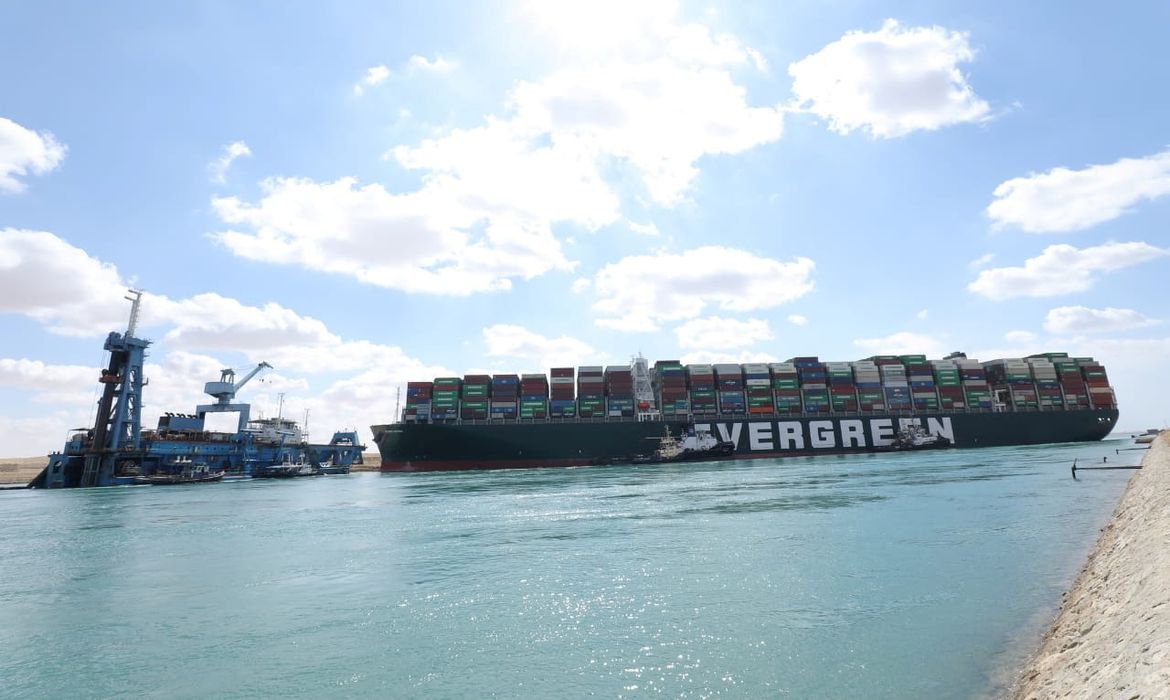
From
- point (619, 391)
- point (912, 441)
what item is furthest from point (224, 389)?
point (912, 441)

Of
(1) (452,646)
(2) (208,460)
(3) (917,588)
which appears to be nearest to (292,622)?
(1) (452,646)

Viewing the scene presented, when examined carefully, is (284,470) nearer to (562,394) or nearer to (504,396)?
(504,396)

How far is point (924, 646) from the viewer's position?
7.85m

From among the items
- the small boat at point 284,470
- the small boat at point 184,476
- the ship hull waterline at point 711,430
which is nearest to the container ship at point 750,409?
the ship hull waterline at point 711,430

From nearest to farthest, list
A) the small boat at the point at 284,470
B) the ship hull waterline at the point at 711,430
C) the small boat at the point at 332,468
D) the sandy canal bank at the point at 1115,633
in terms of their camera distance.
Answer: the sandy canal bank at the point at 1115,633 < the small boat at the point at 284,470 < the ship hull waterline at the point at 711,430 < the small boat at the point at 332,468

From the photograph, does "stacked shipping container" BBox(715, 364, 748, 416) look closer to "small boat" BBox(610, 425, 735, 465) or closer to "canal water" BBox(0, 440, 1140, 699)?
"small boat" BBox(610, 425, 735, 465)

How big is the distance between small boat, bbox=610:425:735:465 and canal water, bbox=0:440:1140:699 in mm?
46038

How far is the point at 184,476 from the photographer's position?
2288 inches

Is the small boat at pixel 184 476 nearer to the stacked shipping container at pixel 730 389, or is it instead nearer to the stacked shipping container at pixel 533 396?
the stacked shipping container at pixel 533 396

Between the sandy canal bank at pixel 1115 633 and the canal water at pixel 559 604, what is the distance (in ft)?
1.78

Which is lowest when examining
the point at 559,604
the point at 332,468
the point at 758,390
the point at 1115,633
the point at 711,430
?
the point at 559,604

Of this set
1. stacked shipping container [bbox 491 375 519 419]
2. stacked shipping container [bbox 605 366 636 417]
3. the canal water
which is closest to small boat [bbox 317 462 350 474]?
stacked shipping container [bbox 491 375 519 419]

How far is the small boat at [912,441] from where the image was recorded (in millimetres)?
75062

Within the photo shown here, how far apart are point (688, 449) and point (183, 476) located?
5833 cm
